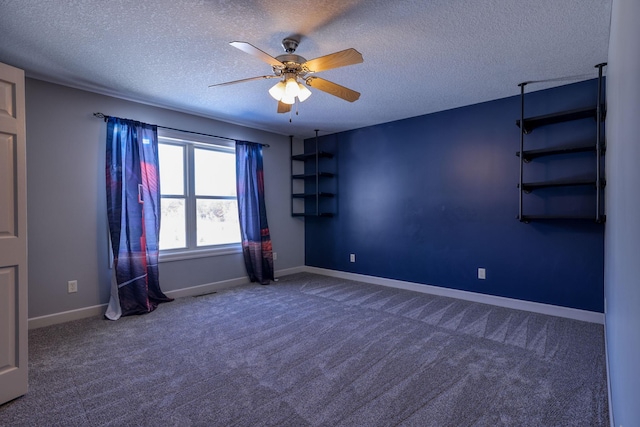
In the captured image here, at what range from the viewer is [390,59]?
2.71m

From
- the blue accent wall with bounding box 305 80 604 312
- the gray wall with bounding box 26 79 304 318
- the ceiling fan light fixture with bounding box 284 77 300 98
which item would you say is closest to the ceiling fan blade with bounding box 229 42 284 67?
the ceiling fan light fixture with bounding box 284 77 300 98

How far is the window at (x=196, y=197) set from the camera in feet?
13.4

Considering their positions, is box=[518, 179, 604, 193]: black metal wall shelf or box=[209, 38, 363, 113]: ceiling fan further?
box=[518, 179, 604, 193]: black metal wall shelf

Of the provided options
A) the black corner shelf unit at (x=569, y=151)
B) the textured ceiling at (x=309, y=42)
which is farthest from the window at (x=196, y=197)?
the black corner shelf unit at (x=569, y=151)

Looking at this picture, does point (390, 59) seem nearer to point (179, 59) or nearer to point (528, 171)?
point (179, 59)

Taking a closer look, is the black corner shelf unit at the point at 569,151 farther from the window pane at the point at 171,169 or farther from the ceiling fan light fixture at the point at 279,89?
A: the window pane at the point at 171,169

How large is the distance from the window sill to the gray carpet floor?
2.64ft

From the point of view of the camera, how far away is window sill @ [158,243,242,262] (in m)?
4.03

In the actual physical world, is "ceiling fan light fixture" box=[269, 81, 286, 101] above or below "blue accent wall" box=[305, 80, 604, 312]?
above

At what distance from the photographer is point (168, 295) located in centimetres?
401

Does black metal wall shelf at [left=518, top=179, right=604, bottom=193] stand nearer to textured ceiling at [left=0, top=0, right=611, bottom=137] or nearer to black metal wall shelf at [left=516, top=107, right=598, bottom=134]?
black metal wall shelf at [left=516, top=107, right=598, bottom=134]

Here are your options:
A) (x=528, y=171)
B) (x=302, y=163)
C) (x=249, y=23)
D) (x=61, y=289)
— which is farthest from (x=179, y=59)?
(x=528, y=171)

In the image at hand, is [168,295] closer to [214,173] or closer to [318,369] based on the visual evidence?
[214,173]

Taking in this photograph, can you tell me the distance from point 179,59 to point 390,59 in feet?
5.85
